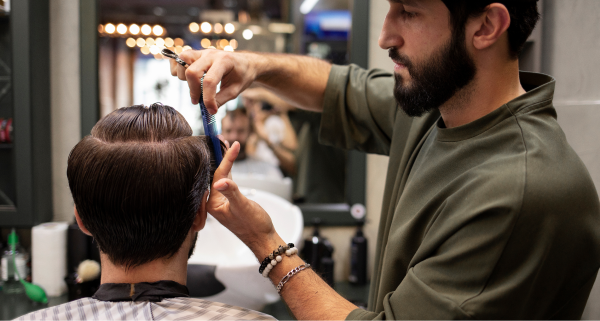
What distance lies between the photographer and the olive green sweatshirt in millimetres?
823

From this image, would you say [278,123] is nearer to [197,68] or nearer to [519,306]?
[197,68]

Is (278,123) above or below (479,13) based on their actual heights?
below

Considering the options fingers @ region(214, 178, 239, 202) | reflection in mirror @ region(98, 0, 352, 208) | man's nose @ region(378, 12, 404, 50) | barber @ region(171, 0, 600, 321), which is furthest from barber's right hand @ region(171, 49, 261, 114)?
reflection in mirror @ region(98, 0, 352, 208)

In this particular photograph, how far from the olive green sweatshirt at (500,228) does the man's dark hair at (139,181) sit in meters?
0.49

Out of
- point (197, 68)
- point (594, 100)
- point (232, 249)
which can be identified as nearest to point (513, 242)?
point (197, 68)

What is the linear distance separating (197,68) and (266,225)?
0.44 metres

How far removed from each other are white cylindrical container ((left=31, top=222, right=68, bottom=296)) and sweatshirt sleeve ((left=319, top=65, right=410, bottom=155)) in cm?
141

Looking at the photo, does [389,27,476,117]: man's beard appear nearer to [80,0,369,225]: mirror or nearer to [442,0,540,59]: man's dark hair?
[442,0,540,59]: man's dark hair

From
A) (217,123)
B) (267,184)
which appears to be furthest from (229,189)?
(267,184)

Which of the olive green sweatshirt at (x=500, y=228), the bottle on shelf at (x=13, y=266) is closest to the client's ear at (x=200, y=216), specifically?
the olive green sweatshirt at (x=500, y=228)

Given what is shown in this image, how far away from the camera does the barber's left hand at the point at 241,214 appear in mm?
1009

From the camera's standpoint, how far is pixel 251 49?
2.51 metres

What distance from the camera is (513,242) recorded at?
2.70 ft

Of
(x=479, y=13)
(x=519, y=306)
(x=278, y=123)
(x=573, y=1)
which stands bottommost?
(x=519, y=306)
